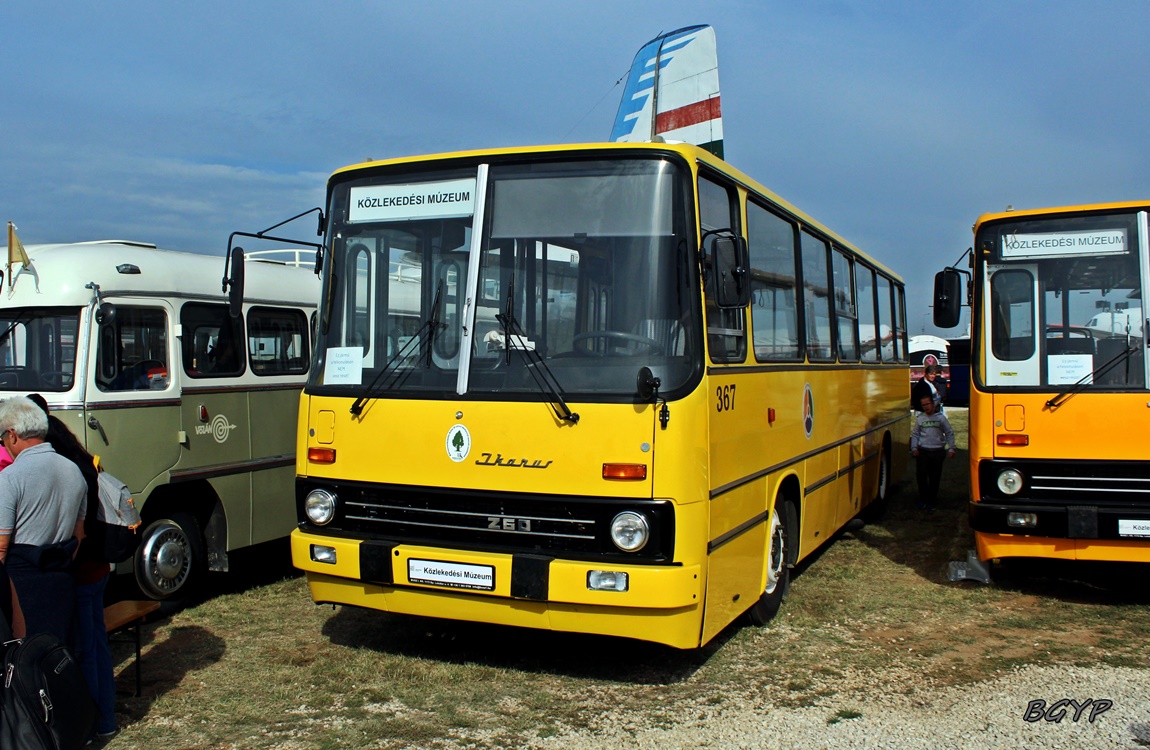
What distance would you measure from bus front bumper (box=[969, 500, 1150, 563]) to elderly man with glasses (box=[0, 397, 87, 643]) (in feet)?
20.1

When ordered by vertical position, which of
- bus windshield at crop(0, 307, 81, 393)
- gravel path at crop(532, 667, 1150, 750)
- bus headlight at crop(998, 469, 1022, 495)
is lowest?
gravel path at crop(532, 667, 1150, 750)

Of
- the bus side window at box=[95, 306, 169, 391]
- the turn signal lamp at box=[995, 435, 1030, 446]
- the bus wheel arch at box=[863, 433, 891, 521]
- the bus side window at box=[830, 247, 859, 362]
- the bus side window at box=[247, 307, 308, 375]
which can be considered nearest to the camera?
the bus side window at box=[95, 306, 169, 391]

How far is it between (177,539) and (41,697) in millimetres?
3859

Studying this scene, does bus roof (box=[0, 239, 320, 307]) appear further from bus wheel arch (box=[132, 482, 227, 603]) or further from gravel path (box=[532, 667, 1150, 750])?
gravel path (box=[532, 667, 1150, 750])

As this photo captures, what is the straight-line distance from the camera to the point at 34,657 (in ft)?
13.3

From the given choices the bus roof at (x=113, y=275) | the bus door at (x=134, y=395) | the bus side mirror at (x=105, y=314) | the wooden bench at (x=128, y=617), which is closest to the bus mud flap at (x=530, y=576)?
the wooden bench at (x=128, y=617)

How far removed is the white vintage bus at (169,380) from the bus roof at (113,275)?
1 centimetres

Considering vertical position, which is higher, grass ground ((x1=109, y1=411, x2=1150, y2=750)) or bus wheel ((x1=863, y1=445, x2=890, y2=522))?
bus wheel ((x1=863, y1=445, x2=890, y2=522))

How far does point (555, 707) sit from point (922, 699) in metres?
2.02

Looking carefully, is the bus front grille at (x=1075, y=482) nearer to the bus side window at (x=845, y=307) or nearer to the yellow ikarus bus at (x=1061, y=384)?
the yellow ikarus bus at (x=1061, y=384)

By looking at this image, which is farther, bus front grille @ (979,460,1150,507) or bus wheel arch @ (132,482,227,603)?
bus wheel arch @ (132,482,227,603)

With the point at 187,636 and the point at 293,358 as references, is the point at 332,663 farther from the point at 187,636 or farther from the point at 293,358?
the point at 293,358

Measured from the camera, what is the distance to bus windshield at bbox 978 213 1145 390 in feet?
24.6

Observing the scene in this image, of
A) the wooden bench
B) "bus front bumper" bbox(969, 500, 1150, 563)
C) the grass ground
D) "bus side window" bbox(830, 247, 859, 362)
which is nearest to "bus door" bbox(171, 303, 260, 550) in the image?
the grass ground
